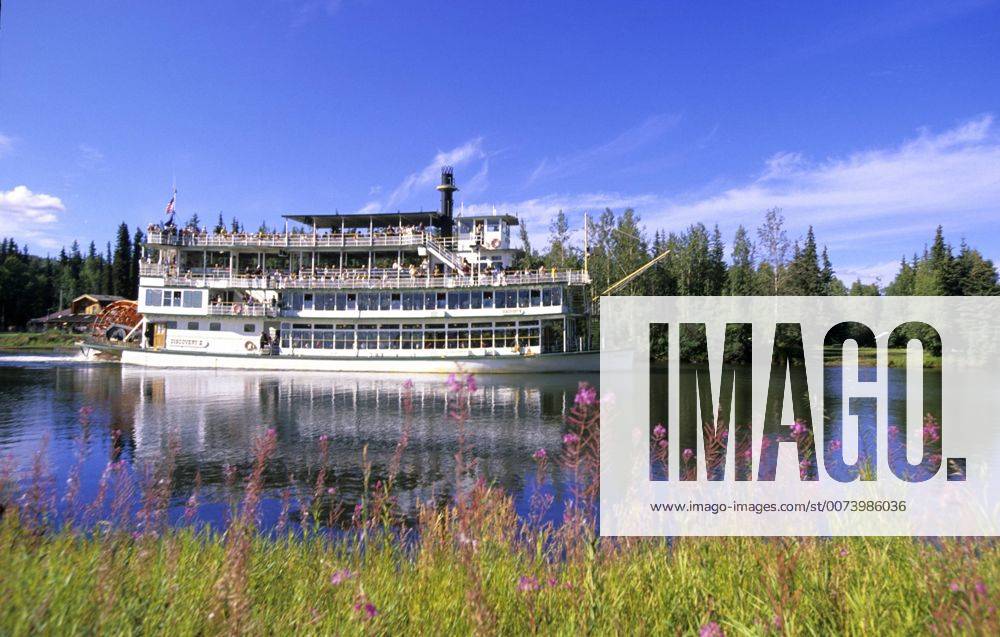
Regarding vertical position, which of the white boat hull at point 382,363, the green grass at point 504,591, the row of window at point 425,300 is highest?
the row of window at point 425,300

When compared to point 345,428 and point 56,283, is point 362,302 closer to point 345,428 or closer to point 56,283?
point 345,428

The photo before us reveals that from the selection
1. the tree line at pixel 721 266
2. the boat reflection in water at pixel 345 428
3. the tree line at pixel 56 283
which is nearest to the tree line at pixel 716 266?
the tree line at pixel 721 266

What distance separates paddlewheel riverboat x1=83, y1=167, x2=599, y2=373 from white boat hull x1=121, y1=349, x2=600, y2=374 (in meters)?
0.08

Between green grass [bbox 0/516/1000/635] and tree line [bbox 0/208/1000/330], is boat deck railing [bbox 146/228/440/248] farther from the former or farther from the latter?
green grass [bbox 0/516/1000/635]

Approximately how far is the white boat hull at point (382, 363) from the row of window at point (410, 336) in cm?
222

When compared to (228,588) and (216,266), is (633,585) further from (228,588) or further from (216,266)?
(216,266)

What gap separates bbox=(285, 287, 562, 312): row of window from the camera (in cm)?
3625

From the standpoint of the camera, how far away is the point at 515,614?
3.74 metres

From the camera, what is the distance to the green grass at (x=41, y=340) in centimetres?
6397

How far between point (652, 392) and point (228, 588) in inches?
988

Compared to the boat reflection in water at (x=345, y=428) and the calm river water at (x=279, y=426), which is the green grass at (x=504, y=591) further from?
the calm river water at (x=279, y=426)

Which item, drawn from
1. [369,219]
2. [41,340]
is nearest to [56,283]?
[41,340]

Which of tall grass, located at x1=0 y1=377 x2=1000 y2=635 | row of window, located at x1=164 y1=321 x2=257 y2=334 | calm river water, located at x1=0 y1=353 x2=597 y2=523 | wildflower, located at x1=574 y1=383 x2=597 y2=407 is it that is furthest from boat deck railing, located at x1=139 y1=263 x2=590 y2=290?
wildflower, located at x1=574 y1=383 x2=597 y2=407

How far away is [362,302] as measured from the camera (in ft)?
127
